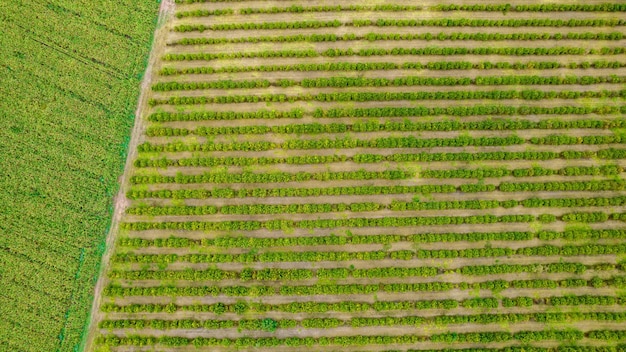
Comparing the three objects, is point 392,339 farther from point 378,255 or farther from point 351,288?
point 378,255

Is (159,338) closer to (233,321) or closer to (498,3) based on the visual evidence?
(233,321)

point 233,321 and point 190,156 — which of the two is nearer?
point 233,321

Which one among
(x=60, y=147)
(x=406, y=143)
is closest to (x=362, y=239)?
(x=406, y=143)

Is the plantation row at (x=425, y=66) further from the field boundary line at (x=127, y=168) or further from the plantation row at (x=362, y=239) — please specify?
the plantation row at (x=362, y=239)

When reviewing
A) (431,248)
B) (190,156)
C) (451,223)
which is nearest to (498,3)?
(451,223)

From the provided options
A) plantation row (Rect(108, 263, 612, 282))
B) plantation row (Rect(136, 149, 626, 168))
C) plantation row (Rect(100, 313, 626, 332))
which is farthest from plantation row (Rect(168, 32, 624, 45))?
plantation row (Rect(100, 313, 626, 332))

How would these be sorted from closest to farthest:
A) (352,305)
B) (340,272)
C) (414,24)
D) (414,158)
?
(352,305) → (340,272) → (414,158) → (414,24)

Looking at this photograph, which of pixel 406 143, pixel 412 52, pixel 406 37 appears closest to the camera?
pixel 406 143
